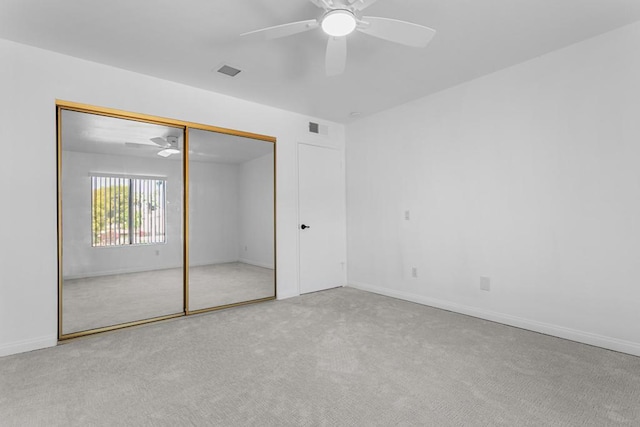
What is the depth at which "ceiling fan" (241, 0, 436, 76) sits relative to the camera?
194 cm

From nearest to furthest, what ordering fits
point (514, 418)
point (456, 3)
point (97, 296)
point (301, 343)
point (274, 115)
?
point (514, 418), point (456, 3), point (301, 343), point (97, 296), point (274, 115)

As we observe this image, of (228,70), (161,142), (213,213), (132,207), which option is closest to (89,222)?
(132,207)

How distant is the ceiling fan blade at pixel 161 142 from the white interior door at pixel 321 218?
5.61 ft

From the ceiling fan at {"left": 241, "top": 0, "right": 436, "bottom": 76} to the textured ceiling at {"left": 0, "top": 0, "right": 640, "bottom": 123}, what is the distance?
279 mm

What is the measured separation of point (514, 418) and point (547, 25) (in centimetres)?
279

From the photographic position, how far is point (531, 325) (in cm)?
305

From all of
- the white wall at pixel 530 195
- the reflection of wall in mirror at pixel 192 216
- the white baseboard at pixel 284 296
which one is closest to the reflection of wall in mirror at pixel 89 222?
the reflection of wall in mirror at pixel 192 216

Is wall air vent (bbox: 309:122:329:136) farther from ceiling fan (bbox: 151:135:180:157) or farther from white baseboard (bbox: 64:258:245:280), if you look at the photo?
white baseboard (bbox: 64:258:245:280)

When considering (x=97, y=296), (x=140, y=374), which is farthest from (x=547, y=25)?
(x=97, y=296)

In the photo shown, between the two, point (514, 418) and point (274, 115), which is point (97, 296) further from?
point (514, 418)

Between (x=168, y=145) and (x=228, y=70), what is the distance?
3.49 feet

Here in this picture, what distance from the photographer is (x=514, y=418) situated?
173cm

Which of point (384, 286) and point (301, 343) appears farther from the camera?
point (384, 286)

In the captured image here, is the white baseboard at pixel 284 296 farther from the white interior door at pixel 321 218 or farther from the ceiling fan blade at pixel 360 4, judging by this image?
the ceiling fan blade at pixel 360 4
